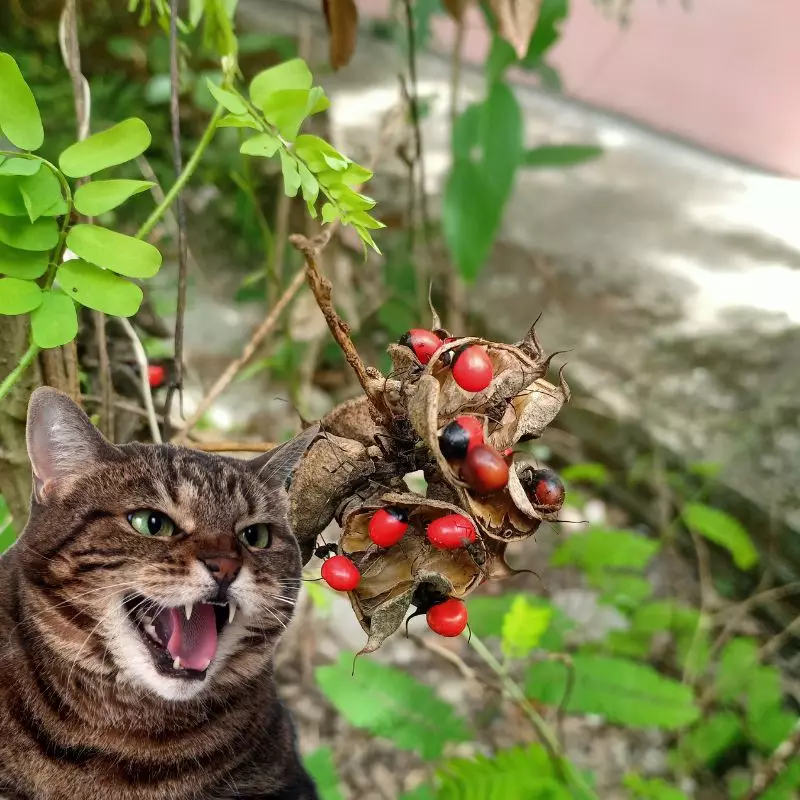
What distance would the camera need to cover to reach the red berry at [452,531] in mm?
→ 405

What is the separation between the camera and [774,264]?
230 centimetres

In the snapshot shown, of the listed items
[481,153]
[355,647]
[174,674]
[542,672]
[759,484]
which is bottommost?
[355,647]

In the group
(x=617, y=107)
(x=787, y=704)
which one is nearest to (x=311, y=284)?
(x=787, y=704)

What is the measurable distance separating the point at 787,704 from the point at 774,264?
4.18 feet

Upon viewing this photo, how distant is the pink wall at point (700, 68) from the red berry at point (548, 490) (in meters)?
2.28

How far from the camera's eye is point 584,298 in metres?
2.51

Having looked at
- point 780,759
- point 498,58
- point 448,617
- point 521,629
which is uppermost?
point 448,617

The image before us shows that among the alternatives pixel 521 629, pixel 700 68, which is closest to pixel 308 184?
pixel 521 629

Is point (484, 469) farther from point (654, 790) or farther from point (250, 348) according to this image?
point (654, 790)

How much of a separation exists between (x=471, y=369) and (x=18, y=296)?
299mm

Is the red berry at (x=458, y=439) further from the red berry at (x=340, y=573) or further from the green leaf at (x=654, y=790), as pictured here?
the green leaf at (x=654, y=790)

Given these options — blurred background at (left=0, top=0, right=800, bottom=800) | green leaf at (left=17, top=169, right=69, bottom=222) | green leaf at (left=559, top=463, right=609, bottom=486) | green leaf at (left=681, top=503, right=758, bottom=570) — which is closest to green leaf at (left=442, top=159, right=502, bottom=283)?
blurred background at (left=0, top=0, right=800, bottom=800)

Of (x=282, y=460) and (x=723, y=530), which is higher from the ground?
(x=282, y=460)

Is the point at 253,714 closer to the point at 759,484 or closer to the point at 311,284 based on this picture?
the point at 311,284
